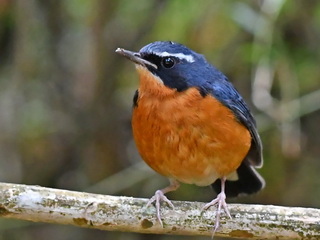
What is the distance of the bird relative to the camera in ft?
17.4

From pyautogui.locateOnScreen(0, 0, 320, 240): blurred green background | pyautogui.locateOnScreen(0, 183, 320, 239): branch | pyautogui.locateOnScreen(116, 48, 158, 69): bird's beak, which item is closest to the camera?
pyautogui.locateOnScreen(0, 183, 320, 239): branch

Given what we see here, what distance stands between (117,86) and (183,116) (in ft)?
9.47

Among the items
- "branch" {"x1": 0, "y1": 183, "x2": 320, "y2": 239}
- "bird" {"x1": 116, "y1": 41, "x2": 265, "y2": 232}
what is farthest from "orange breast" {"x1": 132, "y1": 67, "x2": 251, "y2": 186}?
"branch" {"x1": 0, "y1": 183, "x2": 320, "y2": 239}

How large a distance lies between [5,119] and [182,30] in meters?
2.33

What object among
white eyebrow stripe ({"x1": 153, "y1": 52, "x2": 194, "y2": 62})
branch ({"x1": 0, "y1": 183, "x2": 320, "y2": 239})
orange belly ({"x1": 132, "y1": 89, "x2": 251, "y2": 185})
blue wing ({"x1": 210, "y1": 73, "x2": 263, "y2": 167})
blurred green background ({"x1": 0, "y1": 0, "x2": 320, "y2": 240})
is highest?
blurred green background ({"x1": 0, "y1": 0, "x2": 320, "y2": 240})

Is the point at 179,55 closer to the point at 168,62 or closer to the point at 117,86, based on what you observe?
the point at 168,62

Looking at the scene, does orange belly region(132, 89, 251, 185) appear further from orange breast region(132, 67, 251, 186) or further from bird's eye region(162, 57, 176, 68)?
bird's eye region(162, 57, 176, 68)

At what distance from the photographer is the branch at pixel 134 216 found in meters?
4.69

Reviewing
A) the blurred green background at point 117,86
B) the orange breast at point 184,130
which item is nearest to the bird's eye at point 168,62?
the orange breast at point 184,130

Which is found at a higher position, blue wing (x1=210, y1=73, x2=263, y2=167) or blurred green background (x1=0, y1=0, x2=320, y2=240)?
blurred green background (x1=0, y1=0, x2=320, y2=240)

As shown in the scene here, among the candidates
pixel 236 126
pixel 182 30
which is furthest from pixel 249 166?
pixel 182 30

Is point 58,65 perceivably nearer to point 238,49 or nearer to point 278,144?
point 238,49

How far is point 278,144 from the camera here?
26.1ft

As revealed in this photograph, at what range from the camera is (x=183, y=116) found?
17.4ft
